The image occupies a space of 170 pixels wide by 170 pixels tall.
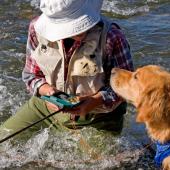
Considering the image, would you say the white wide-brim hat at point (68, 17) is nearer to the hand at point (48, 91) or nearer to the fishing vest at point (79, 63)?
the fishing vest at point (79, 63)

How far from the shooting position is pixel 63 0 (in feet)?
16.0

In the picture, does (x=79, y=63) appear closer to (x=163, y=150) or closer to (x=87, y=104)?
(x=87, y=104)

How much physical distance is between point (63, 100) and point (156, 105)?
0.82 metres

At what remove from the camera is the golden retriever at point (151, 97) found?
4836mm

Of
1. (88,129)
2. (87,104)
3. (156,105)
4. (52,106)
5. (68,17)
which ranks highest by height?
(68,17)

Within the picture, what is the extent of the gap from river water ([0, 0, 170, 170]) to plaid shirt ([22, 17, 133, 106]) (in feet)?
1.90

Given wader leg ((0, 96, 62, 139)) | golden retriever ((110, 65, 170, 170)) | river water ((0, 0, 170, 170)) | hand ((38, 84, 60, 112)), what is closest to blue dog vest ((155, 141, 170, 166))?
golden retriever ((110, 65, 170, 170))

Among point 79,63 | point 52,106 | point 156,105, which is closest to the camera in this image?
point 156,105

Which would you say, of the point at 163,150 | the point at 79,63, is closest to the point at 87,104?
the point at 79,63

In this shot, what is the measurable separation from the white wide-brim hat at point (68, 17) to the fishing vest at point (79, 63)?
0.22m

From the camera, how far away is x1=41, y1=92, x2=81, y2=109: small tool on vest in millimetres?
5000

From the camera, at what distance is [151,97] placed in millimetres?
4875

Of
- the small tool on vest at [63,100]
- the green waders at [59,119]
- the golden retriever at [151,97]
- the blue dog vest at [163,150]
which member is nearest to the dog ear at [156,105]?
the golden retriever at [151,97]

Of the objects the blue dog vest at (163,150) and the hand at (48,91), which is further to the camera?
the hand at (48,91)
